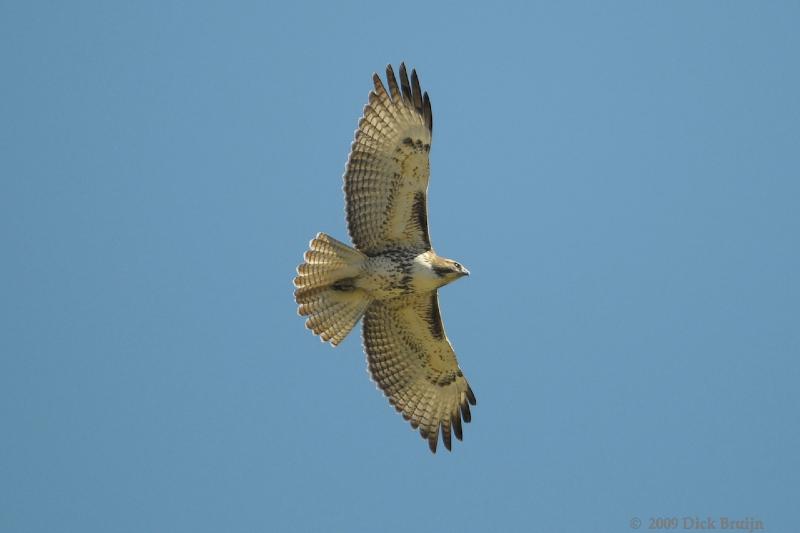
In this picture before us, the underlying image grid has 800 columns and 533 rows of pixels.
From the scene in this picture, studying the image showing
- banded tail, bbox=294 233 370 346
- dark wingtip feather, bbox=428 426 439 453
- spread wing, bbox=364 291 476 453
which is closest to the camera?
banded tail, bbox=294 233 370 346

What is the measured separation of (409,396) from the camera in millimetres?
14336

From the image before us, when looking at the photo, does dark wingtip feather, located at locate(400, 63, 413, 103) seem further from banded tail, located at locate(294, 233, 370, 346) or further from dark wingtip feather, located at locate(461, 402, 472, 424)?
dark wingtip feather, located at locate(461, 402, 472, 424)

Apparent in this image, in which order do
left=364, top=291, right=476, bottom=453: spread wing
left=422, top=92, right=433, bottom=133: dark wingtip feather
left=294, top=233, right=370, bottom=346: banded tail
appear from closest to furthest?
left=422, top=92, right=433, bottom=133: dark wingtip feather, left=294, top=233, right=370, bottom=346: banded tail, left=364, top=291, right=476, bottom=453: spread wing

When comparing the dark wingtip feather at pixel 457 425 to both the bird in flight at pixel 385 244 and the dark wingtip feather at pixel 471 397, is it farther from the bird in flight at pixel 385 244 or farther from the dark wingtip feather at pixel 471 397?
the bird in flight at pixel 385 244

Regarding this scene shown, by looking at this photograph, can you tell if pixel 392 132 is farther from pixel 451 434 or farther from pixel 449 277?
pixel 451 434

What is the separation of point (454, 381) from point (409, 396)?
51 centimetres

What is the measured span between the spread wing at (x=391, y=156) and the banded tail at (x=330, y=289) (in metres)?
0.41

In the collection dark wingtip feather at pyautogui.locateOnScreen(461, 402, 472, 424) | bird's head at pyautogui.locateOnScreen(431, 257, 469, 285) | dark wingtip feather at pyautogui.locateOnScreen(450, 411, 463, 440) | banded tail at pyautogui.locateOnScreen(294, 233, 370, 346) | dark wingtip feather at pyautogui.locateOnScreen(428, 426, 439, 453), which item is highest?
bird's head at pyautogui.locateOnScreen(431, 257, 469, 285)

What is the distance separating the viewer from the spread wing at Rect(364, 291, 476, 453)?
46.4ft

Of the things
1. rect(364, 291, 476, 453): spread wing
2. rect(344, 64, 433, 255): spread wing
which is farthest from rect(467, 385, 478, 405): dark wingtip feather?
rect(344, 64, 433, 255): spread wing

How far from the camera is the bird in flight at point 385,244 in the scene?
13.2 m

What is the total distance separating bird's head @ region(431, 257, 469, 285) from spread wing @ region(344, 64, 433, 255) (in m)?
0.51

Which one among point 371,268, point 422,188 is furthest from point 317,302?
point 422,188

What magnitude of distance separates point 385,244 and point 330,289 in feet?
2.38
